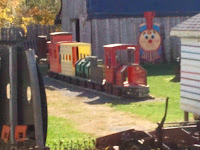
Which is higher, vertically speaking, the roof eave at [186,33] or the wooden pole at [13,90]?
the roof eave at [186,33]

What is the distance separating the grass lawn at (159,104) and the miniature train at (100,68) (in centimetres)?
101

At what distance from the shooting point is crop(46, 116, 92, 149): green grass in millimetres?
14264

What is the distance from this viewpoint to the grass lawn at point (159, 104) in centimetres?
1783

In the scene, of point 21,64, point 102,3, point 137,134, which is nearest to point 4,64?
point 21,64

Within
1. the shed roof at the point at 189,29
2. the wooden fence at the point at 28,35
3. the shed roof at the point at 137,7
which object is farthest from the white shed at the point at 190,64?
the wooden fence at the point at 28,35

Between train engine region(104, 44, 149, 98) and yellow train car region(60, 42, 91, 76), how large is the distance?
12.6 feet

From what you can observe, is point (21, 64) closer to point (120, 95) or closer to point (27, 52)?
point (27, 52)

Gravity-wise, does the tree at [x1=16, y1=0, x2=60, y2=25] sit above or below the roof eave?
below

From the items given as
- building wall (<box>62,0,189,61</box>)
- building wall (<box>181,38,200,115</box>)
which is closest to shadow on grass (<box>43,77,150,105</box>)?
building wall (<box>181,38,200,115</box>)

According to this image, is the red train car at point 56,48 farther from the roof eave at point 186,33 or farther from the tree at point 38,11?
the tree at point 38,11

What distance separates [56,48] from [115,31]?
640cm

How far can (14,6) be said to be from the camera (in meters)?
53.4

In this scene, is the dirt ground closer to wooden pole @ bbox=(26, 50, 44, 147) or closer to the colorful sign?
wooden pole @ bbox=(26, 50, 44, 147)

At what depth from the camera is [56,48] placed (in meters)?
28.7
